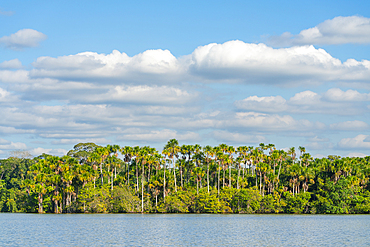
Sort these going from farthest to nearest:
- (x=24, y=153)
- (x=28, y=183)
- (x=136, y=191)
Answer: (x=24, y=153), (x=136, y=191), (x=28, y=183)

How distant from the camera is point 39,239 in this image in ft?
169

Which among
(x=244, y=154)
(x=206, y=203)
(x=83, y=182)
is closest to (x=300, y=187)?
(x=244, y=154)

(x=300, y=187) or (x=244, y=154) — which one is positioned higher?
(x=244, y=154)

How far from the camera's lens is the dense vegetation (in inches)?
4806

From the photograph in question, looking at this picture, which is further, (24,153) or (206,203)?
(24,153)

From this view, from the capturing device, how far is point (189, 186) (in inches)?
5261

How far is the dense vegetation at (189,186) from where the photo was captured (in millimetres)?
122062

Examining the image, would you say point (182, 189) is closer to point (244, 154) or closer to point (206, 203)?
point (206, 203)

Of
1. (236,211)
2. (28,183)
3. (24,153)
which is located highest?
(24,153)

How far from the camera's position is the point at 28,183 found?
12081 cm

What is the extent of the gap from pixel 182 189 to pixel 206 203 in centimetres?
1146

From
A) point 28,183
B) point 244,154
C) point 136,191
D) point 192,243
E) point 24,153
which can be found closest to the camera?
point 192,243

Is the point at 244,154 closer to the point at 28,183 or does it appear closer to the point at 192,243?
the point at 28,183

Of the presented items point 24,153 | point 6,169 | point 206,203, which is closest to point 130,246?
point 206,203
